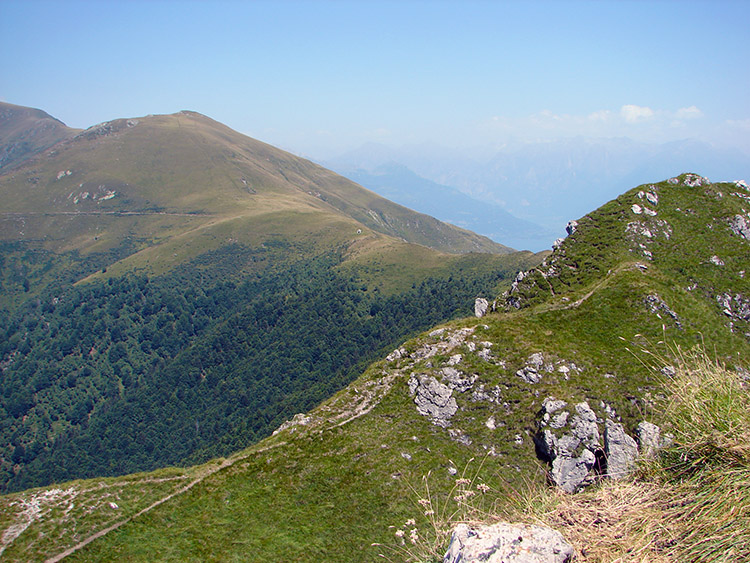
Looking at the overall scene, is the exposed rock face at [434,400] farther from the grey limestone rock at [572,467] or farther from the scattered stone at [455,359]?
the grey limestone rock at [572,467]

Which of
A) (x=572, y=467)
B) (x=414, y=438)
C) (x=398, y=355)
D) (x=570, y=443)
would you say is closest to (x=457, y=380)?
(x=414, y=438)

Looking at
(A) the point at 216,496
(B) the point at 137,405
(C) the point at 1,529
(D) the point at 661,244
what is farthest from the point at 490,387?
(B) the point at 137,405

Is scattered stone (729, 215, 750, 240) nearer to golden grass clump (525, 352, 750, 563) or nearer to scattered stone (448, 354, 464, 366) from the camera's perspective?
scattered stone (448, 354, 464, 366)

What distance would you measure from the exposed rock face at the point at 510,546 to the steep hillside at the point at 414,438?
52.5 ft

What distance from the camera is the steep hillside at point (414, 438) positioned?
26.0 meters

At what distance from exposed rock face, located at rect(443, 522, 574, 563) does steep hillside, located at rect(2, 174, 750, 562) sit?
1602 cm

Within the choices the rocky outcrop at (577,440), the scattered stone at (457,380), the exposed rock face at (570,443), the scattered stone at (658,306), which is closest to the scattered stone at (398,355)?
the scattered stone at (457,380)

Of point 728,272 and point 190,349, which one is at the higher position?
point 728,272

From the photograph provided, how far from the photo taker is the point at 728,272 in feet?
142

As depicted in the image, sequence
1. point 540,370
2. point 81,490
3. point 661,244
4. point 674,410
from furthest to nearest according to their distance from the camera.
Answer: point 661,244 → point 540,370 → point 81,490 → point 674,410

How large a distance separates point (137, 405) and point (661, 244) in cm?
18306

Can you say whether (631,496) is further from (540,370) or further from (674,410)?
(540,370)

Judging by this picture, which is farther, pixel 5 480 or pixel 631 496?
pixel 5 480

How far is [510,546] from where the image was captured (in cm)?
624
